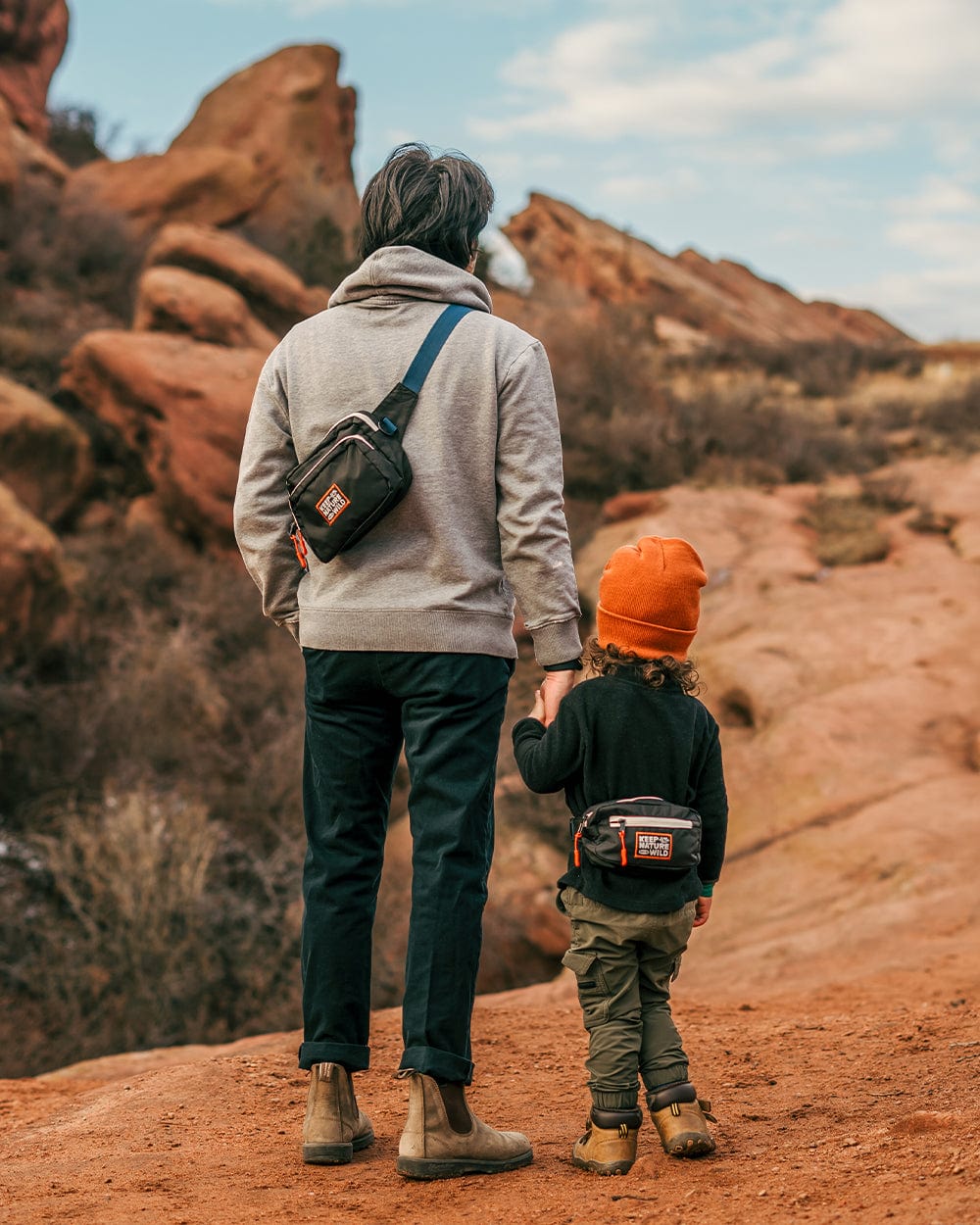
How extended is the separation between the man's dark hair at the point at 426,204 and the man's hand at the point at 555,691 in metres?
1.02

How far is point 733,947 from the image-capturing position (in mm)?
6398

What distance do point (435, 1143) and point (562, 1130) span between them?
0.64 metres

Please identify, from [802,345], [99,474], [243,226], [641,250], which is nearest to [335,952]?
[99,474]

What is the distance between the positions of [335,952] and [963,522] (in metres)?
11.3

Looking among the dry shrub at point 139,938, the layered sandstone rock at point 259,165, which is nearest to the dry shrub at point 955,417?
the layered sandstone rock at point 259,165

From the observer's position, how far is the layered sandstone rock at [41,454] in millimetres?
13031

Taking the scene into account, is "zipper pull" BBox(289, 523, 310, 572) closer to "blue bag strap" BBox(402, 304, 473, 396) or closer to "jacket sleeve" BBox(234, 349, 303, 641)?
"jacket sleeve" BBox(234, 349, 303, 641)

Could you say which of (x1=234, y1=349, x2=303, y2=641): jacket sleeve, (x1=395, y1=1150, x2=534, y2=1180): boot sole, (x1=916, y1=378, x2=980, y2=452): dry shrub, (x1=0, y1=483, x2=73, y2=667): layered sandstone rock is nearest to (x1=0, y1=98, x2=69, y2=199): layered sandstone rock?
(x1=0, y1=483, x2=73, y2=667): layered sandstone rock

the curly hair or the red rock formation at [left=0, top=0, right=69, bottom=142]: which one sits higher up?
the red rock formation at [left=0, top=0, right=69, bottom=142]

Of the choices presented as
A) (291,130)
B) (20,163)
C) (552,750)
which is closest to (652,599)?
(552,750)

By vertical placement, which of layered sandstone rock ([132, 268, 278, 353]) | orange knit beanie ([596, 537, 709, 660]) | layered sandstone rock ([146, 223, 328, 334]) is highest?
layered sandstone rock ([146, 223, 328, 334])

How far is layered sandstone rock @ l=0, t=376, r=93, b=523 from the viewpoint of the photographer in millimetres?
13031

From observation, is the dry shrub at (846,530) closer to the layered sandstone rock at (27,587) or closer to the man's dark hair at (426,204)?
the layered sandstone rock at (27,587)

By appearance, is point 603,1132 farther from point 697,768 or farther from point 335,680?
point 335,680
